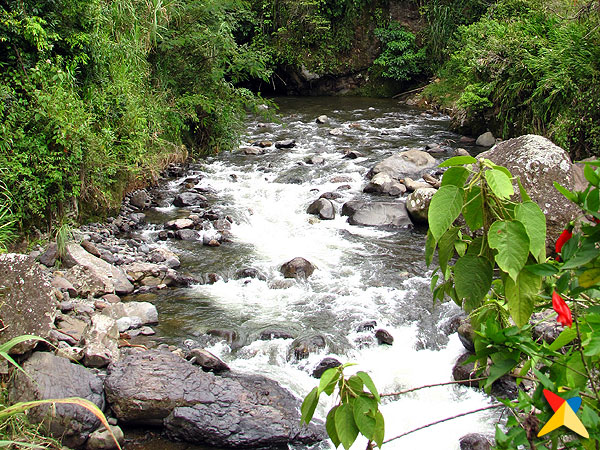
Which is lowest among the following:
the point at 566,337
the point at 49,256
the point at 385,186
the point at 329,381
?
the point at 385,186

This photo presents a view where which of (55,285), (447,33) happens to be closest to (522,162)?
(55,285)

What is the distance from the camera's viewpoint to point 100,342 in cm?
430

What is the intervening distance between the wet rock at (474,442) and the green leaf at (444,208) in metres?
2.95

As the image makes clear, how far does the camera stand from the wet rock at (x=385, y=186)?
28.7 feet

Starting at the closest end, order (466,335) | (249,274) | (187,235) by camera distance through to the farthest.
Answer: (466,335) → (249,274) → (187,235)

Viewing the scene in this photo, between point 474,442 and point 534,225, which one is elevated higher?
point 534,225

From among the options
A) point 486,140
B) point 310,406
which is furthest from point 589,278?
point 486,140

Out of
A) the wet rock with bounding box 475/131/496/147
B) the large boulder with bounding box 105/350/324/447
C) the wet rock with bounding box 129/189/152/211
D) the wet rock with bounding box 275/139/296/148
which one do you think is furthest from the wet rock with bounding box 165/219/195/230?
the wet rock with bounding box 475/131/496/147

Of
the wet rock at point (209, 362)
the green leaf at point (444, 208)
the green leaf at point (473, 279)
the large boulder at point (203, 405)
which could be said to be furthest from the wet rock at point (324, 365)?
the green leaf at point (444, 208)

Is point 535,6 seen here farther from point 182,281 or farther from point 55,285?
point 55,285

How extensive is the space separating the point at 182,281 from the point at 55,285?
1347 millimetres

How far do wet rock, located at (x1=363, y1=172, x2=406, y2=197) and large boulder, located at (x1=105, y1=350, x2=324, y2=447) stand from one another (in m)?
5.26

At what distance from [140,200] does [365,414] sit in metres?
7.46

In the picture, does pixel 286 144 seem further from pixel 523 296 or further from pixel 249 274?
pixel 523 296
